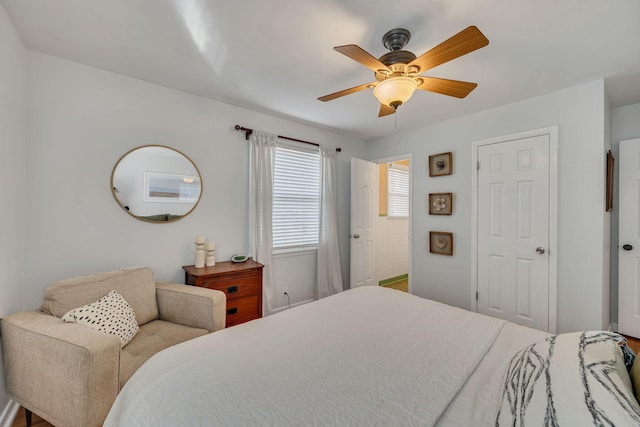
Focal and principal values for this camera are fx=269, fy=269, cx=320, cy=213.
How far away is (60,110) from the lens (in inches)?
82.0

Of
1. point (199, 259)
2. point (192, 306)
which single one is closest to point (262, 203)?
point (199, 259)

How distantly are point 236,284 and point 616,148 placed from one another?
427 cm

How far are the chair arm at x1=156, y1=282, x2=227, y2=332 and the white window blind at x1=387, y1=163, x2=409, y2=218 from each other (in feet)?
12.5

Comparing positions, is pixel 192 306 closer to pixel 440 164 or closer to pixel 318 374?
→ pixel 318 374

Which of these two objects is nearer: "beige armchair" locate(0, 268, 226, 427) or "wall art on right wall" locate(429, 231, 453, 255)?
"beige armchair" locate(0, 268, 226, 427)

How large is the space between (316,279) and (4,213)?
2.92 metres

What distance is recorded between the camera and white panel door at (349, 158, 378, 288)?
12.5ft

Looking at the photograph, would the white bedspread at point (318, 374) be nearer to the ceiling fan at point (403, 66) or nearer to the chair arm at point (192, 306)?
the chair arm at point (192, 306)

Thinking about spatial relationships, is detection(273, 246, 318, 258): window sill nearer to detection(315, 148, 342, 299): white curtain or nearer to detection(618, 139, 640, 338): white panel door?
detection(315, 148, 342, 299): white curtain

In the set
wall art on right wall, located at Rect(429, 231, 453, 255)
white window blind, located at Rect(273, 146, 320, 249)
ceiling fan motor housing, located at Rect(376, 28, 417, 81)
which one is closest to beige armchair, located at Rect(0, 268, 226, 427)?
white window blind, located at Rect(273, 146, 320, 249)

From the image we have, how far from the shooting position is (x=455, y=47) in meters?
1.39

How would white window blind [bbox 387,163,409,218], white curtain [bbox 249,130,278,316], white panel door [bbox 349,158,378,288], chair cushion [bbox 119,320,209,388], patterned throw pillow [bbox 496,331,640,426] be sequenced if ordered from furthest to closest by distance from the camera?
white window blind [bbox 387,163,409,218]
white panel door [bbox 349,158,378,288]
white curtain [bbox 249,130,278,316]
chair cushion [bbox 119,320,209,388]
patterned throw pillow [bbox 496,331,640,426]

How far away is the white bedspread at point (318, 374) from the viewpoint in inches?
33.7

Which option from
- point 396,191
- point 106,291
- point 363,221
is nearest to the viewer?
point 106,291
